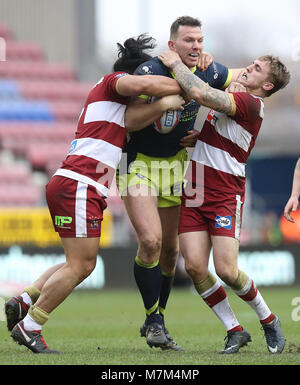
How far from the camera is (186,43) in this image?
6680mm

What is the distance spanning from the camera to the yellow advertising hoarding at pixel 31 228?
17.7 m

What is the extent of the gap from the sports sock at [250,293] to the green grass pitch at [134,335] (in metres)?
0.29

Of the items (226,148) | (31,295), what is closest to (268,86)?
(226,148)

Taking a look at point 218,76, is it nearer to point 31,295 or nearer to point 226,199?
point 226,199

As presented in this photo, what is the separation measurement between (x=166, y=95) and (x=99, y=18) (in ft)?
74.7

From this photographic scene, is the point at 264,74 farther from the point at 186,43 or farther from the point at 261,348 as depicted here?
the point at 261,348

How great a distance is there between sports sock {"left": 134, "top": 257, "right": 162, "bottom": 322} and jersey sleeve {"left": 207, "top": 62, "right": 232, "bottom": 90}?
5.09 ft

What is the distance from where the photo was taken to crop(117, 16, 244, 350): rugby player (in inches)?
266

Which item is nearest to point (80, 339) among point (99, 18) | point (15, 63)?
point (15, 63)

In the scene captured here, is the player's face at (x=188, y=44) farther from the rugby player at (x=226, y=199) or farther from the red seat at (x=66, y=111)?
the red seat at (x=66, y=111)

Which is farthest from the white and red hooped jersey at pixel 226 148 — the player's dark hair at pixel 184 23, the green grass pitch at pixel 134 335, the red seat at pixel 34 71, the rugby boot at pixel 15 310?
the red seat at pixel 34 71

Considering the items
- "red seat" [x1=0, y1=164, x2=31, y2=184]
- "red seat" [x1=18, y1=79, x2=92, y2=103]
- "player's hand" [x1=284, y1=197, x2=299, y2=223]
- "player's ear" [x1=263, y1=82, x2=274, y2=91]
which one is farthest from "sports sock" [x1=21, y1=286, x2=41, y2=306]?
"red seat" [x1=18, y1=79, x2=92, y2=103]

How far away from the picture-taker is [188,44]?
21.9ft
